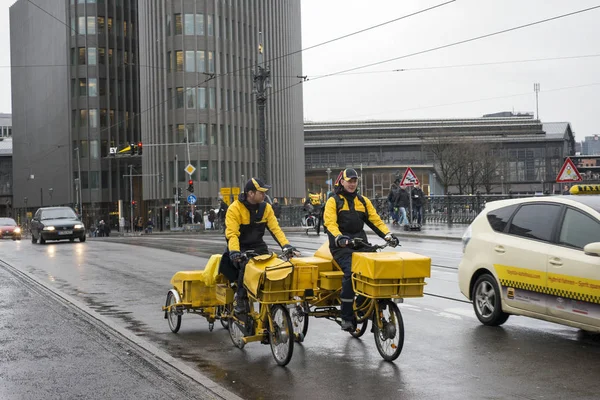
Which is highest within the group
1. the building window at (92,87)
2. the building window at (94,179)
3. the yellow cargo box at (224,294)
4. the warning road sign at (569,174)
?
Result: the building window at (92,87)

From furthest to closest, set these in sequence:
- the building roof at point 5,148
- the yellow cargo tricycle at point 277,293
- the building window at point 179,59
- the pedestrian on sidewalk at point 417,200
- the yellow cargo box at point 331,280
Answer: the building roof at point 5,148
the building window at point 179,59
the pedestrian on sidewalk at point 417,200
the yellow cargo box at point 331,280
the yellow cargo tricycle at point 277,293

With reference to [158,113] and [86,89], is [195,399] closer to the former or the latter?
[158,113]

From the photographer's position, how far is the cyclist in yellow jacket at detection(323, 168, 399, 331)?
807cm

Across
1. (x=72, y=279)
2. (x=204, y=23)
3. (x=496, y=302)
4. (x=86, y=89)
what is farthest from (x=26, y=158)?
(x=496, y=302)

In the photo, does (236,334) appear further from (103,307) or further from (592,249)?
(103,307)

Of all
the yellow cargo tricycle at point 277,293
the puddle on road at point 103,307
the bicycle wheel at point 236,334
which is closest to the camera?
the yellow cargo tricycle at point 277,293

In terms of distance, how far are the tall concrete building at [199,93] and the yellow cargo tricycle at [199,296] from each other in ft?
216

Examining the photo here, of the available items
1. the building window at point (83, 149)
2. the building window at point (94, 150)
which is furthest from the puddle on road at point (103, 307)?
the building window at point (83, 149)

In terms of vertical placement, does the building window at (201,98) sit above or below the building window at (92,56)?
below

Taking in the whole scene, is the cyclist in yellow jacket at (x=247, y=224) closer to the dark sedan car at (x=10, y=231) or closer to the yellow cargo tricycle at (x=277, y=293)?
the yellow cargo tricycle at (x=277, y=293)

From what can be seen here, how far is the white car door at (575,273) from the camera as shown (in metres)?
7.93

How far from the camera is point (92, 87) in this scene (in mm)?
96188

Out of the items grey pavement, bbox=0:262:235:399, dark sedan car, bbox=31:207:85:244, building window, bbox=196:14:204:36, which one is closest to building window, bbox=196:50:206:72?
building window, bbox=196:14:204:36

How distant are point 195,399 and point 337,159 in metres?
112
